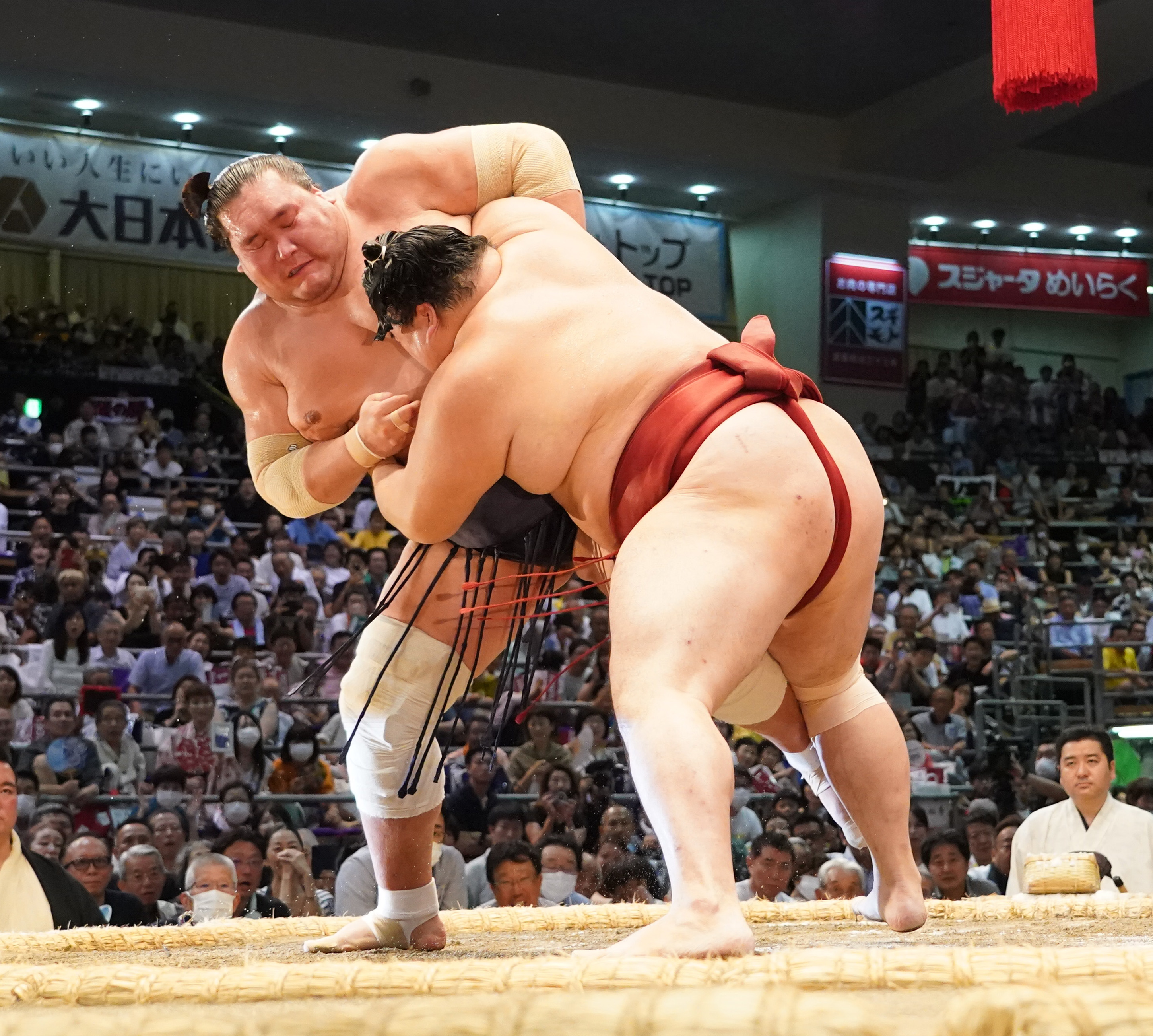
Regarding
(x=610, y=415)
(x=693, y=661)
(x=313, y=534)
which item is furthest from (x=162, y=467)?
(x=693, y=661)

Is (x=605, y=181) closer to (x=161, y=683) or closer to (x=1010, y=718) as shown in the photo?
(x=1010, y=718)

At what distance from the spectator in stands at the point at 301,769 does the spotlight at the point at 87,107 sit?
501 centimetres

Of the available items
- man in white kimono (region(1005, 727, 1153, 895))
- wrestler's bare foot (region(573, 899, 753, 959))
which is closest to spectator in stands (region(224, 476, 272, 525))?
man in white kimono (region(1005, 727, 1153, 895))

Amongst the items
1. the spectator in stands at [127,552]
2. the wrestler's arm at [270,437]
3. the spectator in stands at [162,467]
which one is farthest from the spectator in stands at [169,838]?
the spectator in stands at [162,467]

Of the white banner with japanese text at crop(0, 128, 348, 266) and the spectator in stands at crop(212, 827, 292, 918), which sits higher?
the white banner with japanese text at crop(0, 128, 348, 266)

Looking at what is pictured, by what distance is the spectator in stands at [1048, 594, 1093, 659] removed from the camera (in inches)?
296

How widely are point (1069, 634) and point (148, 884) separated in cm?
577

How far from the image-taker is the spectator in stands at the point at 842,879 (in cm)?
346

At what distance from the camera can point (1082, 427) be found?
10688 millimetres

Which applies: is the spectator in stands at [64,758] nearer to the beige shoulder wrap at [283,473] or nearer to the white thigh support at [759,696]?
the beige shoulder wrap at [283,473]

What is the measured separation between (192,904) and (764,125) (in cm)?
744

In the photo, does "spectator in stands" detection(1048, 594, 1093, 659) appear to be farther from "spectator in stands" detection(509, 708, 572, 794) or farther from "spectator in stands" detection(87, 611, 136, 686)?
"spectator in stands" detection(87, 611, 136, 686)

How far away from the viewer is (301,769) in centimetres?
455

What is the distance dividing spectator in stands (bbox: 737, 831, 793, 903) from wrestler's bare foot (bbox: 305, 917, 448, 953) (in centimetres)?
179
